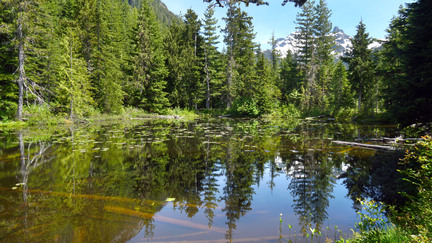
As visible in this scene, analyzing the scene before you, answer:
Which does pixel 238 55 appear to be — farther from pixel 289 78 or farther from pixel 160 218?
pixel 160 218

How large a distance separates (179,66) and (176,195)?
29.4 metres

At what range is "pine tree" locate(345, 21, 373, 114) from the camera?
25.5 meters

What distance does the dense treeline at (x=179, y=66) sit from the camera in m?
16.8

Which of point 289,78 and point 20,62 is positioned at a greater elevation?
point 289,78

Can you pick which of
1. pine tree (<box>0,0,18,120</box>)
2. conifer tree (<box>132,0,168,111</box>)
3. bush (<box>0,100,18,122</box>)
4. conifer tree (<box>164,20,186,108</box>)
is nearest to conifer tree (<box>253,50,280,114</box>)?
conifer tree (<box>164,20,186,108</box>)

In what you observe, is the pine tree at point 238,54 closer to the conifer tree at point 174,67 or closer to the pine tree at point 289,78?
the conifer tree at point 174,67

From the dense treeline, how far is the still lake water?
603cm

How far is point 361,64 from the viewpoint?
2544 cm

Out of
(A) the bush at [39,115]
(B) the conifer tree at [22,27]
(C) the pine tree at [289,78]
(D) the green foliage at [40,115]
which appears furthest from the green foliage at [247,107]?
(B) the conifer tree at [22,27]

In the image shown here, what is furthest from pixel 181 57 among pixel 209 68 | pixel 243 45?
pixel 243 45

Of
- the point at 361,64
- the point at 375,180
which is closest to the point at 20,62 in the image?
the point at 375,180

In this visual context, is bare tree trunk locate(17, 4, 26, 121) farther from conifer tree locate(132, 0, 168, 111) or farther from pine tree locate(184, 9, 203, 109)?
pine tree locate(184, 9, 203, 109)

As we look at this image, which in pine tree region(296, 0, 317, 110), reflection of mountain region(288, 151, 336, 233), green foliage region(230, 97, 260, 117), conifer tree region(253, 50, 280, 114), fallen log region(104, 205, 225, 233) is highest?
pine tree region(296, 0, 317, 110)

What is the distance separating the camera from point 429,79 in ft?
27.0
